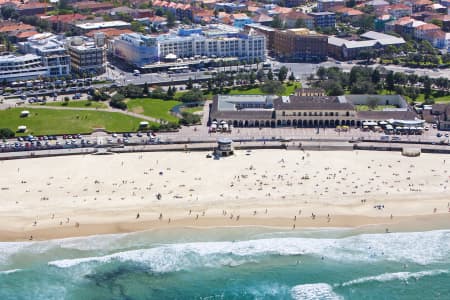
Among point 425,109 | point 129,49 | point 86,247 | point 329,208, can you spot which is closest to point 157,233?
point 86,247

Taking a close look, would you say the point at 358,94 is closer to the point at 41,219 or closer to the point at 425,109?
the point at 425,109

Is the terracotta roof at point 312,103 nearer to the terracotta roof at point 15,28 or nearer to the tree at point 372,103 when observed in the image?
the tree at point 372,103

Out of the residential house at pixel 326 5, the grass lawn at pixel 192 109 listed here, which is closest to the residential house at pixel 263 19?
the residential house at pixel 326 5

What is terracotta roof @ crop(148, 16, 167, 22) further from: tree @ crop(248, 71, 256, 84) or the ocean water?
the ocean water

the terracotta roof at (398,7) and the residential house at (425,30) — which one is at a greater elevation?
the terracotta roof at (398,7)

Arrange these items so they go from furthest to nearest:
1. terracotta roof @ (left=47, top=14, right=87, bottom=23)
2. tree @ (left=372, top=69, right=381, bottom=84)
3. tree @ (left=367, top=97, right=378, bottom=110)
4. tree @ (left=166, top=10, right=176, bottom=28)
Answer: terracotta roof @ (left=47, top=14, right=87, bottom=23)
tree @ (left=166, top=10, right=176, bottom=28)
tree @ (left=372, top=69, right=381, bottom=84)
tree @ (left=367, top=97, right=378, bottom=110)

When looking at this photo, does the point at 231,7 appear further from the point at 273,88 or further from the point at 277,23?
the point at 273,88

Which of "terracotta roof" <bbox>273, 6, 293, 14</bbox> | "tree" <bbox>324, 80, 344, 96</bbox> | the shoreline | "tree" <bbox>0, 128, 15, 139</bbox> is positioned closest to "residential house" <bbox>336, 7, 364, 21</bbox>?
"terracotta roof" <bbox>273, 6, 293, 14</bbox>
